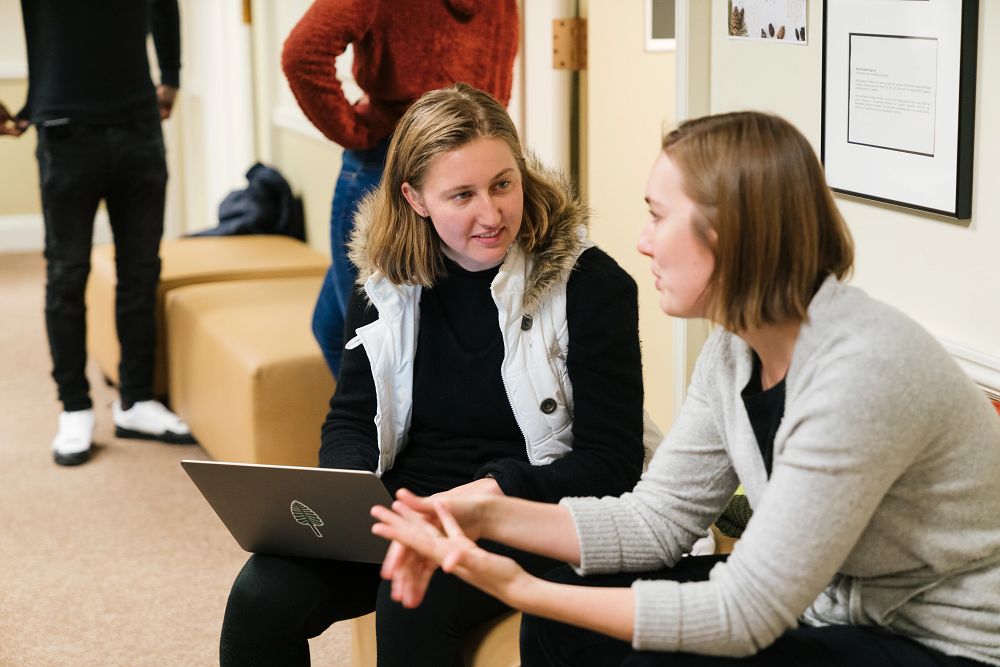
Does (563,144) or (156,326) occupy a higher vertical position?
(563,144)

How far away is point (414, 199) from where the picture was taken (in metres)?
1.92

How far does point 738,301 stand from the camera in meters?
1.31

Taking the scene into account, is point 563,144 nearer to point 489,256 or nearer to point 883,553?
point 489,256

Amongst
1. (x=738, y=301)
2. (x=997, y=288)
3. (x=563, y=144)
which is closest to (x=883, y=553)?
(x=738, y=301)

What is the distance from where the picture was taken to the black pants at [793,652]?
129cm

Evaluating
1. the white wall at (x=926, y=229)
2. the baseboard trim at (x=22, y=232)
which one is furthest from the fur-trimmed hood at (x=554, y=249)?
the baseboard trim at (x=22, y=232)

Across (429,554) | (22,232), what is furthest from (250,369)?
(22,232)

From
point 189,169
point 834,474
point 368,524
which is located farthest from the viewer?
point 189,169

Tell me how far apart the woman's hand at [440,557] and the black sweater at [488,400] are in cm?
40

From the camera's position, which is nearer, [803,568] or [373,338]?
[803,568]

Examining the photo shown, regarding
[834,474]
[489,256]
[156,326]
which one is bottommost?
[156,326]

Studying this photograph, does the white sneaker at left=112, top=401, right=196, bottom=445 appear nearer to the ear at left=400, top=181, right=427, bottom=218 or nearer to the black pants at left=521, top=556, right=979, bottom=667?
the ear at left=400, top=181, right=427, bottom=218

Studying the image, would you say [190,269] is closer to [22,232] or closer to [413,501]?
[413,501]

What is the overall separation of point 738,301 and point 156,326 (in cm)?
284
